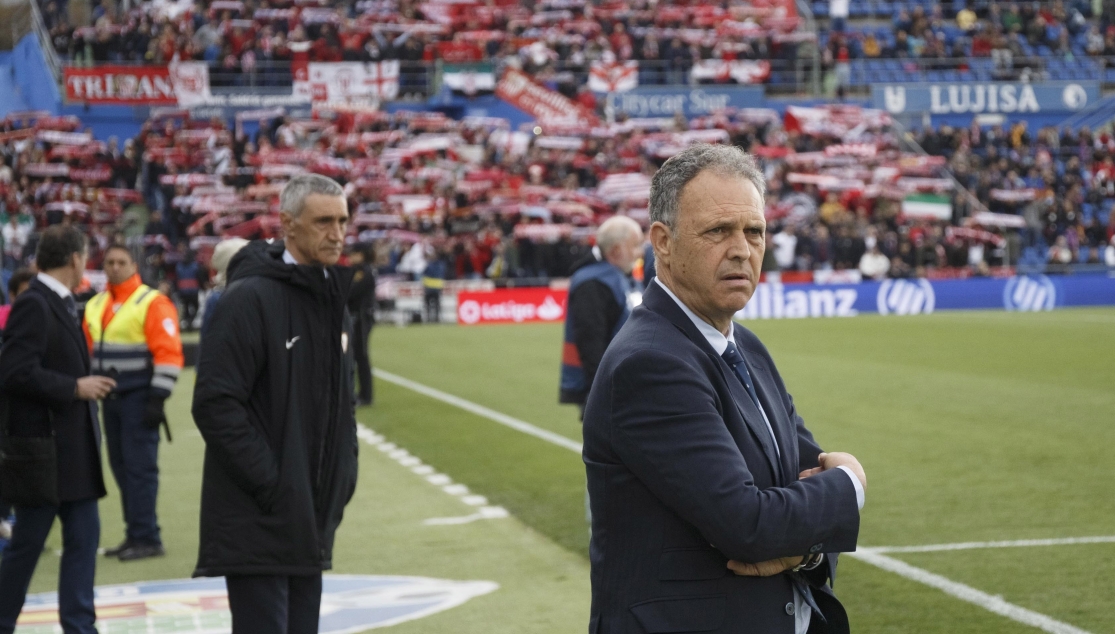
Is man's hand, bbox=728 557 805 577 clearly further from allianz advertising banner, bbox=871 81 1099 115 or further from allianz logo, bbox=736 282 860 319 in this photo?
allianz advertising banner, bbox=871 81 1099 115

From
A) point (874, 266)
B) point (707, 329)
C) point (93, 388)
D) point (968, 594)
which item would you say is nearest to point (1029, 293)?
point (874, 266)

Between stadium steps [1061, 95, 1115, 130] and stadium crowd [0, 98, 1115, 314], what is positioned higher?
stadium steps [1061, 95, 1115, 130]

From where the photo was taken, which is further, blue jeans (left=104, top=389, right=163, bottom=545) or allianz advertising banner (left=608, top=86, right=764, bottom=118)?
allianz advertising banner (left=608, top=86, right=764, bottom=118)

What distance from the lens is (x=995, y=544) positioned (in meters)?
8.20

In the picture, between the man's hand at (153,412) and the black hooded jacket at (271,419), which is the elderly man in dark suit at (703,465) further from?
the man's hand at (153,412)

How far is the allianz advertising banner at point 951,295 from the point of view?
31547mm

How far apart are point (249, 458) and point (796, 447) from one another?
81.1 inches

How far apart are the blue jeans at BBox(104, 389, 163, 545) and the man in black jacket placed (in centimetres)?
427

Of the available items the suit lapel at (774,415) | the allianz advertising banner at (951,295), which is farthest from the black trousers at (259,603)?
the allianz advertising banner at (951,295)

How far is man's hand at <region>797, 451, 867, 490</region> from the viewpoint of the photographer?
2857mm

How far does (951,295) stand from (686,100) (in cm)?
1432

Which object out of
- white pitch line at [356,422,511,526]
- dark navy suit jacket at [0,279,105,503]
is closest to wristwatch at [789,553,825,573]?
dark navy suit jacket at [0,279,105,503]

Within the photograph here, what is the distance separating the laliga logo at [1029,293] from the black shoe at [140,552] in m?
26.6

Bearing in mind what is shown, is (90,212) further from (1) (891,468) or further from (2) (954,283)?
(1) (891,468)
